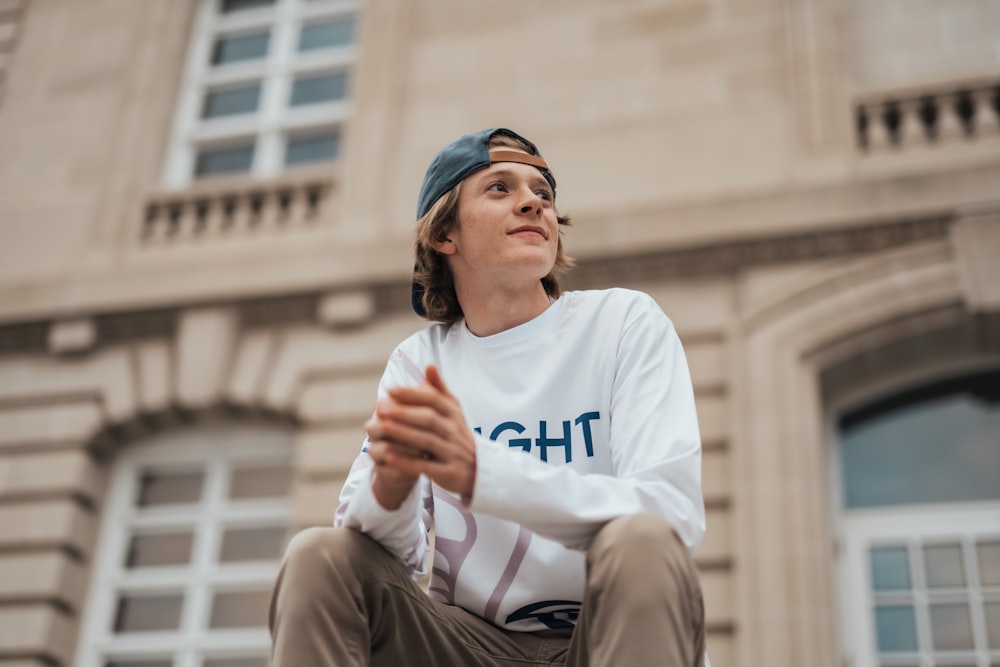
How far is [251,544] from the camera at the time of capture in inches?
353

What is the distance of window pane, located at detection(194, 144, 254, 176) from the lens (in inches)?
416

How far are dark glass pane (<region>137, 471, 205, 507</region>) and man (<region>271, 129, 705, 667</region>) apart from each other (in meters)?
6.67

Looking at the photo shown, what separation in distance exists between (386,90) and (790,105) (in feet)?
10.8

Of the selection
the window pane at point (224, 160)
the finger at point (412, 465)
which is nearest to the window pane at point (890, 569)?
the finger at point (412, 465)

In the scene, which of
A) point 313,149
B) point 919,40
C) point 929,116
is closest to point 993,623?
point 929,116

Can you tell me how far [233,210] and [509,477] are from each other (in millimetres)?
8072

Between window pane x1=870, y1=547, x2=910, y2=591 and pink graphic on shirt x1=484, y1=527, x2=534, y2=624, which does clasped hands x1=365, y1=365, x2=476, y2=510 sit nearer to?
pink graphic on shirt x1=484, y1=527, x2=534, y2=624

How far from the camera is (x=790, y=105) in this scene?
8.38 metres

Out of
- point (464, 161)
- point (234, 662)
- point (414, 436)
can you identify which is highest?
point (464, 161)

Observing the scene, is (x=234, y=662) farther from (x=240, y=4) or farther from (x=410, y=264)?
(x=240, y=4)

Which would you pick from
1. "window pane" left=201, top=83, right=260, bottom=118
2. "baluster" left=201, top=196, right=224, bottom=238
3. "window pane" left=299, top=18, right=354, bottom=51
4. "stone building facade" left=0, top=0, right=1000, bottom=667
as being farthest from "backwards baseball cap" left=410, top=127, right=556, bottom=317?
"window pane" left=201, top=83, right=260, bottom=118

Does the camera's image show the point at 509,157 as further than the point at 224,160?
No

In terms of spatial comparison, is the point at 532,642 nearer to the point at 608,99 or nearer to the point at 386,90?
the point at 608,99

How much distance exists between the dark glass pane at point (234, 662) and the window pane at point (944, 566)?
15.2 feet
